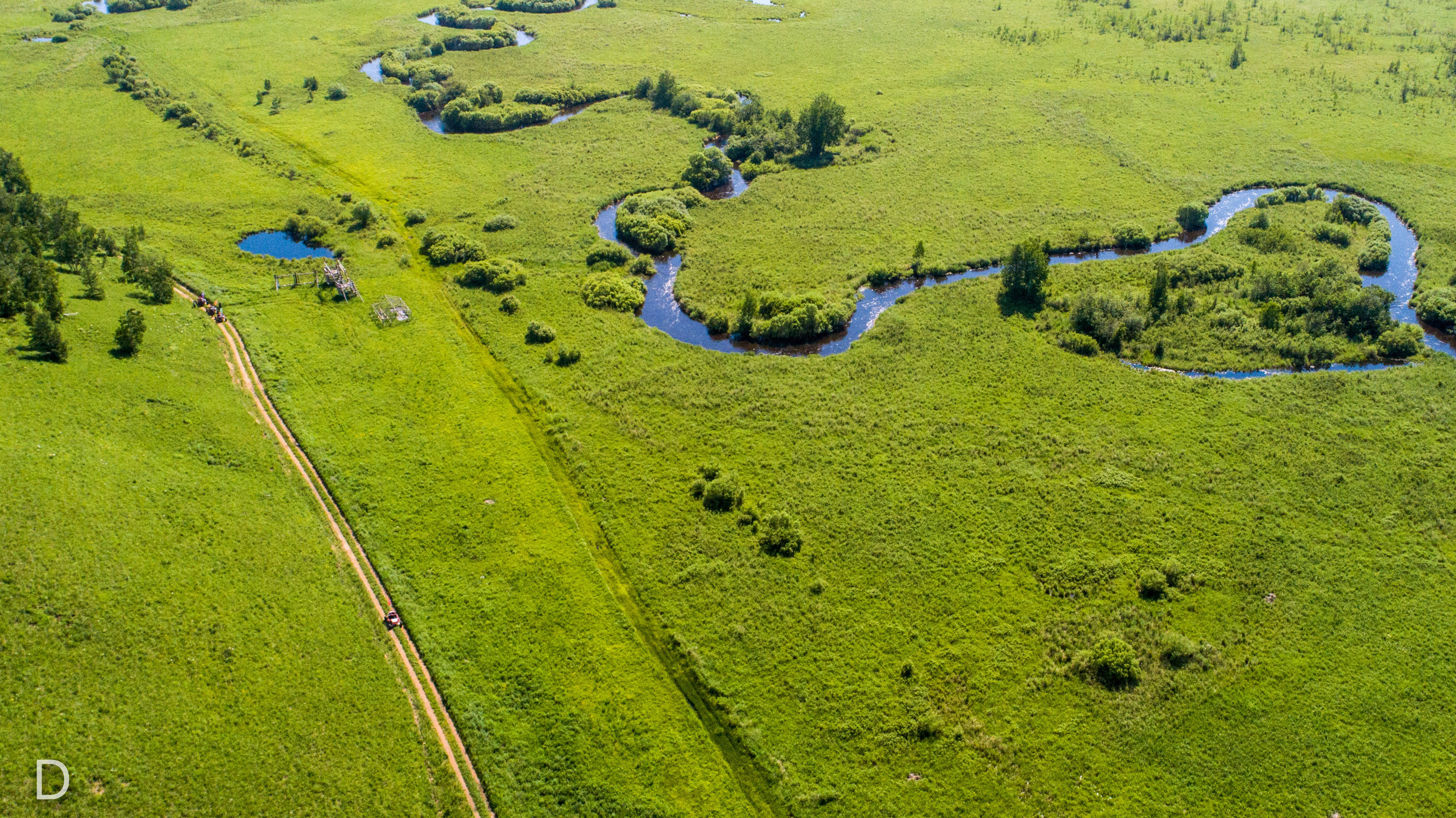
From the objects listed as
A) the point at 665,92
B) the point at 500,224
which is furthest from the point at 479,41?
the point at 500,224

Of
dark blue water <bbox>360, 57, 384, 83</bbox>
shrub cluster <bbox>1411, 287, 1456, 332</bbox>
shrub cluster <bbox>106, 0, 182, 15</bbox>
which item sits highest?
shrub cluster <bbox>106, 0, 182, 15</bbox>

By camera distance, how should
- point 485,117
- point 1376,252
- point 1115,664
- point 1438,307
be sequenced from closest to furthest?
point 1115,664 → point 1438,307 → point 1376,252 → point 485,117

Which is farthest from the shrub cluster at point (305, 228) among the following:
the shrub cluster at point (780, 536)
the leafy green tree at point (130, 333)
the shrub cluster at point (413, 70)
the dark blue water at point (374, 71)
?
the shrub cluster at point (780, 536)

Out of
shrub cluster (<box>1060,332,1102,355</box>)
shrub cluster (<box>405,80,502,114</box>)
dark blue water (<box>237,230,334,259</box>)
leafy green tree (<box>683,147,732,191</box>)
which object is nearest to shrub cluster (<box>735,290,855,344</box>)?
shrub cluster (<box>1060,332,1102,355</box>)

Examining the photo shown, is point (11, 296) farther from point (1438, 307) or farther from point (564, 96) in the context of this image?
point (1438, 307)

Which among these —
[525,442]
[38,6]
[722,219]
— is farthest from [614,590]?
[38,6]

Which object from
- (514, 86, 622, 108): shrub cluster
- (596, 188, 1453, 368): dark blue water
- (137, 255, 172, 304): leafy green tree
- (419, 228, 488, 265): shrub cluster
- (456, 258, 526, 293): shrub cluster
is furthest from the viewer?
(514, 86, 622, 108): shrub cluster

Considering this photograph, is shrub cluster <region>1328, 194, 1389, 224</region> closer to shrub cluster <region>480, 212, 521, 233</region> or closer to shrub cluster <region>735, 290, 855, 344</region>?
shrub cluster <region>735, 290, 855, 344</region>
